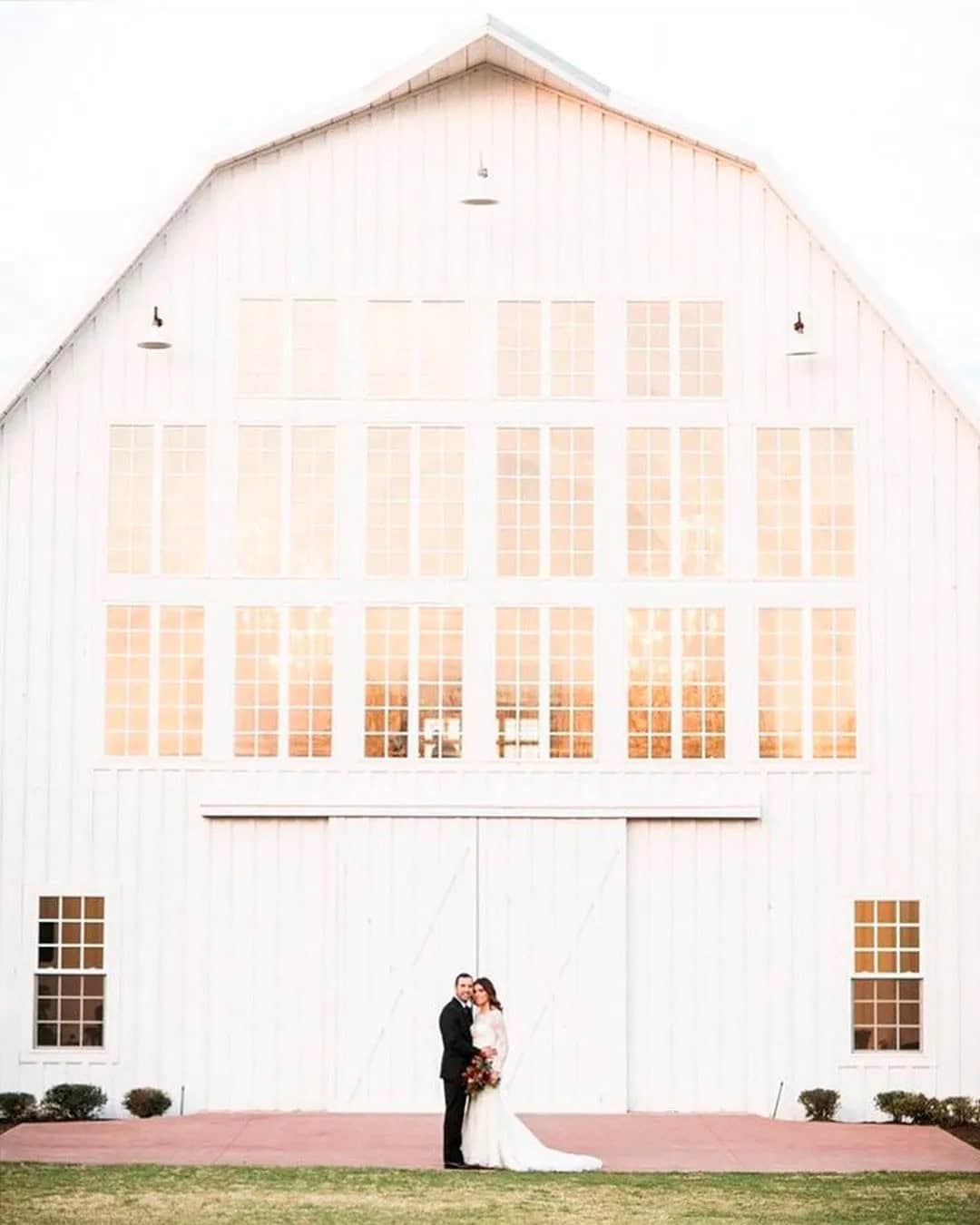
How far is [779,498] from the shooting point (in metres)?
27.9

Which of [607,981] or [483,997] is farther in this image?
[607,981]

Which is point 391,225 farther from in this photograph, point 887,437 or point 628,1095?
point 628,1095

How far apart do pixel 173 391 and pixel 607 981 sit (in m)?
8.24

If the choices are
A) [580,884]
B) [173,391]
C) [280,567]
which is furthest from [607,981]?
[173,391]

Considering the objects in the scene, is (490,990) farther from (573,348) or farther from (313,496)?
(573,348)

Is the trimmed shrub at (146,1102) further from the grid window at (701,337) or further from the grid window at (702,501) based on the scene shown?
the grid window at (701,337)

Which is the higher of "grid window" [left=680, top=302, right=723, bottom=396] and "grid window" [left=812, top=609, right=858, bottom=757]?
"grid window" [left=680, top=302, right=723, bottom=396]

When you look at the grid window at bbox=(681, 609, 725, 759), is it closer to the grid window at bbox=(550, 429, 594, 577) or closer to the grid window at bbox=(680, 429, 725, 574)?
the grid window at bbox=(680, 429, 725, 574)

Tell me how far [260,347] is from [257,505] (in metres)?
1.80

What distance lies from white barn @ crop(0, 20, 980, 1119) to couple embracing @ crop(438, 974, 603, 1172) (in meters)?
3.97

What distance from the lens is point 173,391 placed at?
27953mm

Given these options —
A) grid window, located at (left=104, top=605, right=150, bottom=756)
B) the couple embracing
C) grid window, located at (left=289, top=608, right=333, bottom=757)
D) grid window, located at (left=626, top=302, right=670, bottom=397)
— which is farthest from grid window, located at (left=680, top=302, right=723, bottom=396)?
the couple embracing

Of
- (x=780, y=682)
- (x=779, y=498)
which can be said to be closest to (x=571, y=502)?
(x=779, y=498)

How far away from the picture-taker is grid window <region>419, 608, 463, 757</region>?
27.7 metres
